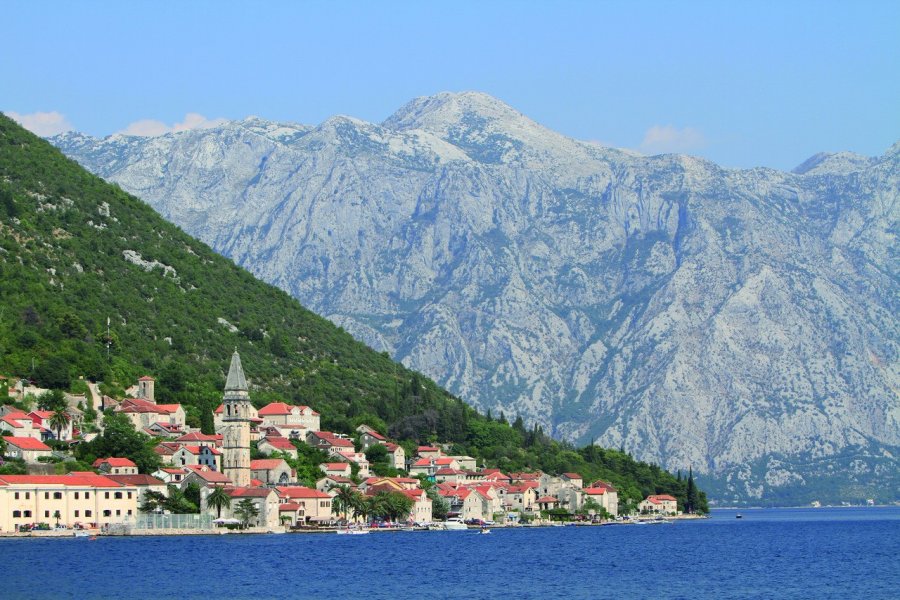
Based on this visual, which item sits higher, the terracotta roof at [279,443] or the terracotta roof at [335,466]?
the terracotta roof at [279,443]

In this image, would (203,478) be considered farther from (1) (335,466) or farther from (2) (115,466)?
(1) (335,466)

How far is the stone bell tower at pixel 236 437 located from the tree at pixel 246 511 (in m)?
4.49

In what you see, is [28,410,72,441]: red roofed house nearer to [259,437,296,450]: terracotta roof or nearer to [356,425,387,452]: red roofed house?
[259,437,296,450]: terracotta roof

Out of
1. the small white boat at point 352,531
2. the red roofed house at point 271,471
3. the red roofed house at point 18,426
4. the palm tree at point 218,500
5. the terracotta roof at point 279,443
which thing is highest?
the red roofed house at point 18,426

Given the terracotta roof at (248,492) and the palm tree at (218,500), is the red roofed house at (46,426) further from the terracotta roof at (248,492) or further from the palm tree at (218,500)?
the terracotta roof at (248,492)

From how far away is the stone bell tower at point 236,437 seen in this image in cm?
14862

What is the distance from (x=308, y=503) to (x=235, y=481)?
31.4 ft

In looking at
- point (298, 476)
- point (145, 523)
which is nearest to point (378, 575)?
point (145, 523)

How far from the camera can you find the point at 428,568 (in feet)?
367

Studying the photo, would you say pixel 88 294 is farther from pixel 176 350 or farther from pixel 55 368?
pixel 55 368

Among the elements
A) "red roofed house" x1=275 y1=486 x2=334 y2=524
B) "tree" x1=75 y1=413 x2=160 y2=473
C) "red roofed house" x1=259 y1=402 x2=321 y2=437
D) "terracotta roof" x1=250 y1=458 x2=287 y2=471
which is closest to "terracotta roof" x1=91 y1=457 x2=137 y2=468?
"tree" x1=75 y1=413 x2=160 y2=473

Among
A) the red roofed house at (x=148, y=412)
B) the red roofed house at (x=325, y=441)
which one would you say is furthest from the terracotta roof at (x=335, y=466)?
the red roofed house at (x=148, y=412)

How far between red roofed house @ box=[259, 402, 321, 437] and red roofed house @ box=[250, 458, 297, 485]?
20247 mm

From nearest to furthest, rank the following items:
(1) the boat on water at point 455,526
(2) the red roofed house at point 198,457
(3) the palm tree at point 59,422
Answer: (3) the palm tree at point 59,422 → (2) the red roofed house at point 198,457 → (1) the boat on water at point 455,526
